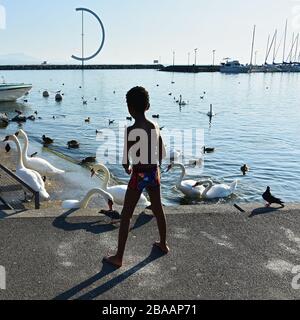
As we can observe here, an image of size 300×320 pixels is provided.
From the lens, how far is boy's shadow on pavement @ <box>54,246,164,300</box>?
14.4ft

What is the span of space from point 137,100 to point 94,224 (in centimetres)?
246

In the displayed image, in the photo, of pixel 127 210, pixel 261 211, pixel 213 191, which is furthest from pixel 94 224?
pixel 213 191

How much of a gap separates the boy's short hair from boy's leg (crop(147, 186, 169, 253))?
1016 millimetres

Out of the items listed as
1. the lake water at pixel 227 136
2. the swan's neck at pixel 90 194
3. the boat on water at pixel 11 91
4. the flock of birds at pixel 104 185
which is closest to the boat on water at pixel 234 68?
the lake water at pixel 227 136

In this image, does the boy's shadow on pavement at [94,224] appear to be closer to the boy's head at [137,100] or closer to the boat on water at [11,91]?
the boy's head at [137,100]

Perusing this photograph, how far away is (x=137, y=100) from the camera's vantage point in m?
4.60

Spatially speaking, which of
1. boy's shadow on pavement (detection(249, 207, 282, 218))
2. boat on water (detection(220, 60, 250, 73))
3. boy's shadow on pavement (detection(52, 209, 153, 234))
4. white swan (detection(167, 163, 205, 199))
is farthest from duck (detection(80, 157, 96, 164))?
boat on water (detection(220, 60, 250, 73))

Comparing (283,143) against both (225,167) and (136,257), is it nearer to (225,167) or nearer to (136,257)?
(225,167)

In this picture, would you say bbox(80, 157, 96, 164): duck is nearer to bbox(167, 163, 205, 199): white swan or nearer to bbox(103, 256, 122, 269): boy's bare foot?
bbox(167, 163, 205, 199): white swan

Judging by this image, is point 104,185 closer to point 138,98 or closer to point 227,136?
point 138,98

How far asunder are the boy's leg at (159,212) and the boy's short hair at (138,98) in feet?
3.33
